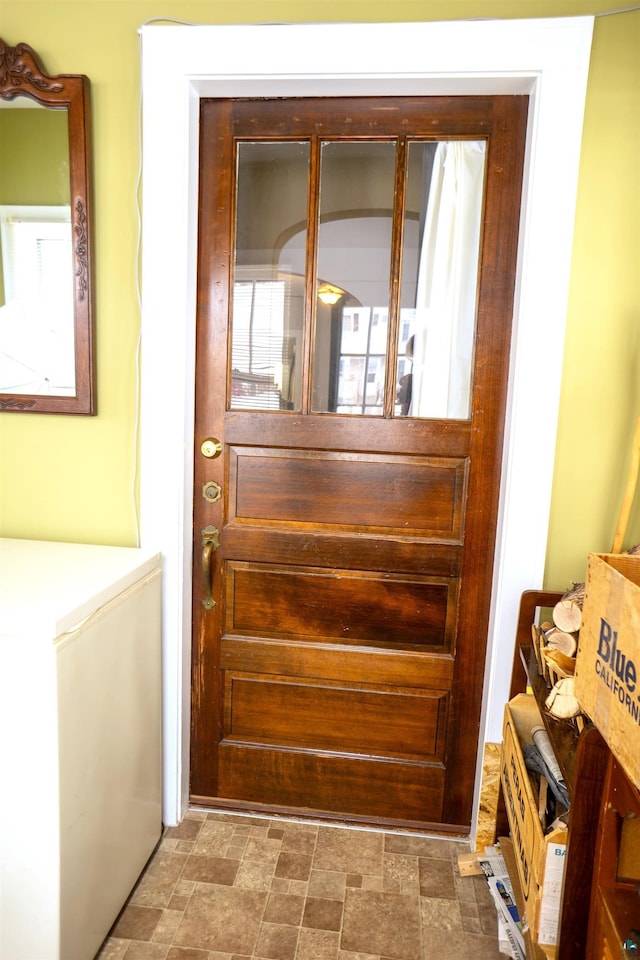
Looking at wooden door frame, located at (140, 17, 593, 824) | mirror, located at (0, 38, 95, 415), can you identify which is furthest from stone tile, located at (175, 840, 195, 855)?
mirror, located at (0, 38, 95, 415)

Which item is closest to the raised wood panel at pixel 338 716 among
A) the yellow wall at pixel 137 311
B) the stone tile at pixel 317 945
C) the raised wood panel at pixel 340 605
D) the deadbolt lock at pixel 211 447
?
the raised wood panel at pixel 340 605

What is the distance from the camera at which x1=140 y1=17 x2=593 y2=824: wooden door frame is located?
148cm

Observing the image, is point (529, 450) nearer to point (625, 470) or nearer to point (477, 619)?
point (625, 470)

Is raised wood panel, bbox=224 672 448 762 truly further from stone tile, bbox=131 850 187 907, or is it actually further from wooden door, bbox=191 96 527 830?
stone tile, bbox=131 850 187 907

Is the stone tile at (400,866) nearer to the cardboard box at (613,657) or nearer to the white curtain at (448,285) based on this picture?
the cardboard box at (613,657)

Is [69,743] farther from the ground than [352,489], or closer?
closer

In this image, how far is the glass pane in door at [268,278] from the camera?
1.71 meters

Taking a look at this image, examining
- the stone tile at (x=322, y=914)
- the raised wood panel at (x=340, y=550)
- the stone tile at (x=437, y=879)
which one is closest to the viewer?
the stone tile at (x=322, y=914)

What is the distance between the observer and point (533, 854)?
4.00ft

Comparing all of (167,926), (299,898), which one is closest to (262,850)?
(299,898)

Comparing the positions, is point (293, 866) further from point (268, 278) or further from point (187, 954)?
point (268, 278)

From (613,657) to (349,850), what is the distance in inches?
49.7

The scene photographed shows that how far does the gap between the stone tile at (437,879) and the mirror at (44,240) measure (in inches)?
64.2

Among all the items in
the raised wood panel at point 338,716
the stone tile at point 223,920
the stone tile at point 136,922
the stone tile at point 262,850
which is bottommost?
the stone tile at point 136,922
